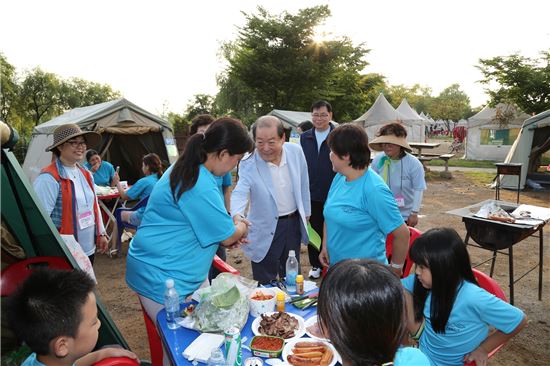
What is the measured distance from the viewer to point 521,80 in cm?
1517

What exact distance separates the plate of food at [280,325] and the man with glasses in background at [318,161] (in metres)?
2.94

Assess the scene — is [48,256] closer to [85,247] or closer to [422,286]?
[85,247]

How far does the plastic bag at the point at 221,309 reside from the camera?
1.83 metres

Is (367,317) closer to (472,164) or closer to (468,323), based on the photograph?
(468,323)

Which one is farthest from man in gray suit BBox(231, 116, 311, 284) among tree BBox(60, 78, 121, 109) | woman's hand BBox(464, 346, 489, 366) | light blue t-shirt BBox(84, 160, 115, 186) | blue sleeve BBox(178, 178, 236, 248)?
tree BBox(60, 78, 121, 109)

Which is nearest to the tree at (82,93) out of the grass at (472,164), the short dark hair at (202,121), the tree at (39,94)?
the tree at (39,94)

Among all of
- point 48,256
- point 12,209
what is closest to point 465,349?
point 48,256

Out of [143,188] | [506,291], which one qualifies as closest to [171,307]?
[143,188]

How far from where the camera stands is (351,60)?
25.5 meters

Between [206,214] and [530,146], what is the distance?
1288 centimetres

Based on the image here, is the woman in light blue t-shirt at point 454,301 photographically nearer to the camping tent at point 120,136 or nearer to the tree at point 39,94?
the camping tent at point 120,136

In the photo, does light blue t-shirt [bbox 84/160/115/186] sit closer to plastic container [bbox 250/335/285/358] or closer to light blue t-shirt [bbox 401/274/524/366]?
plastic container [bbox 250/335/285/358]

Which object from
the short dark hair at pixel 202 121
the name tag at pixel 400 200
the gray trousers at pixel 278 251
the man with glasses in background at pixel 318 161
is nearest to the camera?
the gray trousers at pixel 278 251

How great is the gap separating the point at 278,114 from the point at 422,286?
498 inches
